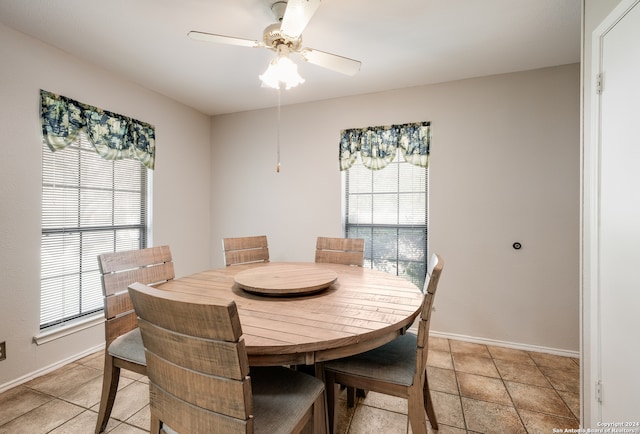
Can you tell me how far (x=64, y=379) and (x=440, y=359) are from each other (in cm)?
297

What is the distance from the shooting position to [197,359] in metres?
0.87

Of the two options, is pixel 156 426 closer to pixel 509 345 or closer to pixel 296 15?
pixel 296 15

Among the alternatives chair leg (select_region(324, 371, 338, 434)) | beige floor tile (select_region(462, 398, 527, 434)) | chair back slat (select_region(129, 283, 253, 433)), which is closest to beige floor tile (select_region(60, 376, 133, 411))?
chair back slat (select_region(129, 283, 253, 433))

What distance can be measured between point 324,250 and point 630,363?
6.54 ft

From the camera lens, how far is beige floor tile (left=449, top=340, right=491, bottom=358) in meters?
2.64

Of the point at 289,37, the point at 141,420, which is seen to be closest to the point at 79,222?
the point at 141,420

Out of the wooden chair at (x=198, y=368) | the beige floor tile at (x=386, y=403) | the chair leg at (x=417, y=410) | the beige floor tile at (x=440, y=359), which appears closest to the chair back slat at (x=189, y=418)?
the wooden chair at (x=198, y=368)

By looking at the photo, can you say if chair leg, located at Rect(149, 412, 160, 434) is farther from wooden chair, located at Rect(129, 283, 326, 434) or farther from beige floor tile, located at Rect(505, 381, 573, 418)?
beige floor tile, located at Rect(505, 381, 573, 418)

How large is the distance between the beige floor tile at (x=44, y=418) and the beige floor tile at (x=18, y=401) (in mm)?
51

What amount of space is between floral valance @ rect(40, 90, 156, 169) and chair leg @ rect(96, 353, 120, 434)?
5.91ft

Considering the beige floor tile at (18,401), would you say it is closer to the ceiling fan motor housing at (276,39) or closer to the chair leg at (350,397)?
the chair leg at (350,397)

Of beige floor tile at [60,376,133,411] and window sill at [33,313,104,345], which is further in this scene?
window sill at [33,313,104,345]

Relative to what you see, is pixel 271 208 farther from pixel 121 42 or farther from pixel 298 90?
pixel 121 42

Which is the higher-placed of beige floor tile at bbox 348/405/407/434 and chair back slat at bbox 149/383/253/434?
chair back slat at bbox 149/383/253/434
